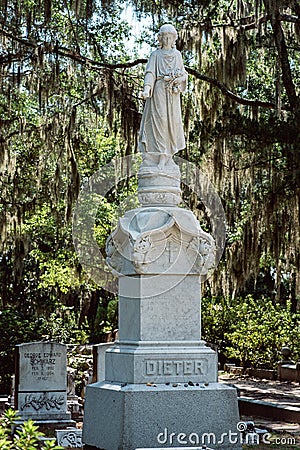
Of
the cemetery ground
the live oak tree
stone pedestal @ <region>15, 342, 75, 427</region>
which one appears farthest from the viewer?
the live oak tree

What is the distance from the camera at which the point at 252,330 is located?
21703 millimetres

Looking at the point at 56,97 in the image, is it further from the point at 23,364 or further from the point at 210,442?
the point at 210,442

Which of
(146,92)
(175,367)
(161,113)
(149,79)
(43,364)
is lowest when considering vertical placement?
(43,364)

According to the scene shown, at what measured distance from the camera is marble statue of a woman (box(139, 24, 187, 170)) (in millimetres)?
8672

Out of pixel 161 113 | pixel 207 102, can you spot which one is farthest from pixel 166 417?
pixel 207 102

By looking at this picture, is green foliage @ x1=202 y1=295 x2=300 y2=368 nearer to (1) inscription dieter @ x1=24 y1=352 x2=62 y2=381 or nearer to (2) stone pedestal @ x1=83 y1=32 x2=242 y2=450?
(1) inscription dieter @ x1=24 y1=352 x2=62 y2=381

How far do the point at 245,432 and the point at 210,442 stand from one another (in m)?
1.31

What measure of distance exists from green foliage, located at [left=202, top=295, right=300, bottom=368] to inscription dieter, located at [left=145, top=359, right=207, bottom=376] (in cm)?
1354

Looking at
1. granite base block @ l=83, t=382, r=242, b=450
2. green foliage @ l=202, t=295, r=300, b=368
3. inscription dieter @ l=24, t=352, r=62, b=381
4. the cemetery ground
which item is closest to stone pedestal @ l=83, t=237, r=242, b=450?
granite base block @ l=83, t=382, r=242, b=450

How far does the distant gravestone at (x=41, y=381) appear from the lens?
1254 cm

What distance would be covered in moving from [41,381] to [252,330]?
9.86m

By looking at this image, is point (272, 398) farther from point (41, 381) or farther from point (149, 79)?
point (149, 79)

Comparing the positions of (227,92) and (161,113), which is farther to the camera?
(227,92)

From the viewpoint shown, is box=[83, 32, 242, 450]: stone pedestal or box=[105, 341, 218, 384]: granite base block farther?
box=[105, 341, 218, 384]: granite base block
